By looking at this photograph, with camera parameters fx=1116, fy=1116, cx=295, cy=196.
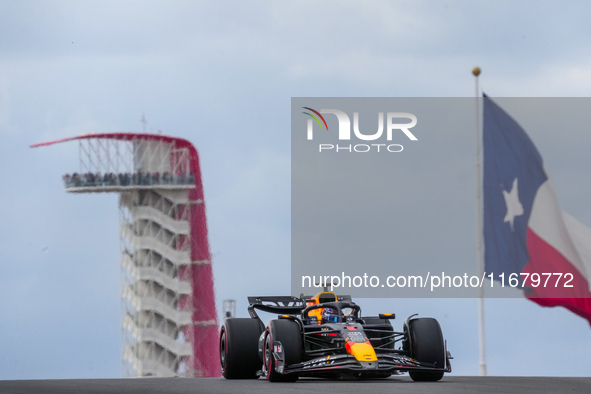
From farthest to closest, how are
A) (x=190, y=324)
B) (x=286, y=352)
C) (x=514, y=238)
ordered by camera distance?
(x=190, y=324) → (x=514, y=238) → (x=286, y=352)

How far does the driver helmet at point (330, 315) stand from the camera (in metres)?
21.7

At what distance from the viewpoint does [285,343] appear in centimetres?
1983

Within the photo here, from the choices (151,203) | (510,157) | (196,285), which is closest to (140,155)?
(151,203)

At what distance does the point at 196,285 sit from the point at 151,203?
7186mm

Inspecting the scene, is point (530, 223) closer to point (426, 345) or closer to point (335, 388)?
point (426, 345)

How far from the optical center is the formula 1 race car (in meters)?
19.4

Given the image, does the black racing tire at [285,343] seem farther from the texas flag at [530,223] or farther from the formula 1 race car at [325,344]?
the texas flag at [530,223]

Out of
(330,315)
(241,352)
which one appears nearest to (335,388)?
(330,315)

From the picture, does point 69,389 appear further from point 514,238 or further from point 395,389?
point 514,238

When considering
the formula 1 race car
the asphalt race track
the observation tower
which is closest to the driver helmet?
Result: the formula 1 race car

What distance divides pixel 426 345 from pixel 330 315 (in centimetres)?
215

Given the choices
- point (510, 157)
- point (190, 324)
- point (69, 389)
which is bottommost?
point (190, 324)

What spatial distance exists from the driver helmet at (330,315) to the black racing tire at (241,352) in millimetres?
1360

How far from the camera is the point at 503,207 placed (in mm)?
31875
